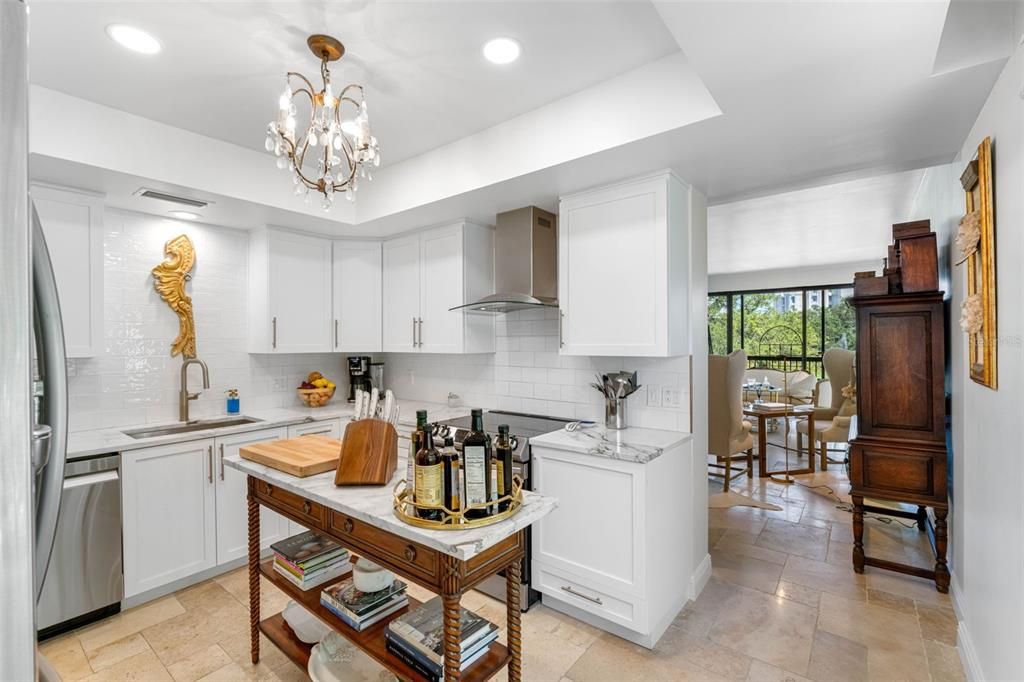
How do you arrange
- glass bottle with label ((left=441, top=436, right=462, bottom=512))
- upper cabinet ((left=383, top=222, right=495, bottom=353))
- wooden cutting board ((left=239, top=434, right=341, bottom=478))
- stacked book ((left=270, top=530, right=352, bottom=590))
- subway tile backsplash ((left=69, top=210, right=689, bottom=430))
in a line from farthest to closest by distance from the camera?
upper cabinet ((left=383, top=222, right=495, bottom=353))
subway tile backsplash ((left=69, top=210, right=689, bottom=430))
stacked book ((left=270, top=530, right=352, bottom=590))
wooden cutting board ((left=239, top=434, right=341, bottom=478))
glass bottle with label ((left=441, top=436, right=462, bottom=512))

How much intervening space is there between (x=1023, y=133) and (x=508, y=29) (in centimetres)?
168

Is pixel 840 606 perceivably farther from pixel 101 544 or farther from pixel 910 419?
pixel 101 544

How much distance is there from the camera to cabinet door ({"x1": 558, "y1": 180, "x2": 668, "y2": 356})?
253 centimetres

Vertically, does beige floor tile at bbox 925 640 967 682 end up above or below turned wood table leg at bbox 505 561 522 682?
below

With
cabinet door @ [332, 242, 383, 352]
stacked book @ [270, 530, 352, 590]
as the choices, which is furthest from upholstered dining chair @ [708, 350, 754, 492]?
stacked book @ [270, 530, 352, 590]

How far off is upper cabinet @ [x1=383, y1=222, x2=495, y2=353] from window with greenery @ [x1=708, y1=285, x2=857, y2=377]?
541 cm

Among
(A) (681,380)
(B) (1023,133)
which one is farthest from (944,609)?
(B) (1023,133)

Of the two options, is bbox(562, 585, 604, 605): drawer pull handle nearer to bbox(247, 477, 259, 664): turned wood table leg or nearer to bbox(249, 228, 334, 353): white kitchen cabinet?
bbox(247, 477, 259, 664): turned wood table leg

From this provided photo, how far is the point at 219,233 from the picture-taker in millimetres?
3607

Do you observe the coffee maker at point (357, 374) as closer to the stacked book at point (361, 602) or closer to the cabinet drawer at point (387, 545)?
the stacked book at point (361, 602)

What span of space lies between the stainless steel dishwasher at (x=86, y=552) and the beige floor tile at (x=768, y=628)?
316 centimetres

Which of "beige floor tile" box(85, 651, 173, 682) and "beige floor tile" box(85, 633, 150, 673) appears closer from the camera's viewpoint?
"beige floor tile" box(85, 651, 173, 682)

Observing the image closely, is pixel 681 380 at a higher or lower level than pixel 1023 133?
lower

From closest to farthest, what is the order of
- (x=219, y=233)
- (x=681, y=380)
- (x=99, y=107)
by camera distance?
1. (x=99, y=107)
2. (x=681, y=380)
3. (x=219, y=233)
